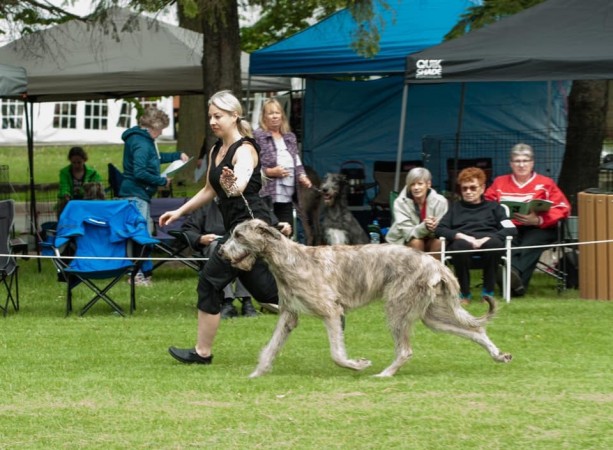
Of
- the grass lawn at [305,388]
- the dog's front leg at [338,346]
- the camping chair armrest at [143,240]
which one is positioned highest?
the camping chair armrest at [143,240]

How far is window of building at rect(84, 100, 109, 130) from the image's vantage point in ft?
143

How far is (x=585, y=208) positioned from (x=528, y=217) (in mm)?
576

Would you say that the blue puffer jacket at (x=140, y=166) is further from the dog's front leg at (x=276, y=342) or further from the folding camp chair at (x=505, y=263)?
the dog's front leg at (x=276, y=342)

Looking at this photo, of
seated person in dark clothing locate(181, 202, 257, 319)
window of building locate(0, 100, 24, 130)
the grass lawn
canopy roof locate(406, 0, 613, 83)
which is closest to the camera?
the grass lawn

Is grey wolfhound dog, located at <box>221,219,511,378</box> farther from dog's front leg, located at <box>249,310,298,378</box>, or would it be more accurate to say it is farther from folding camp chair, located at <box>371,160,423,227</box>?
folding camp chair, located at <box>371,160,423,227</box>

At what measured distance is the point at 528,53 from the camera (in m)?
12.0

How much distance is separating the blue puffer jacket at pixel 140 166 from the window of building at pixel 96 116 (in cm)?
2972

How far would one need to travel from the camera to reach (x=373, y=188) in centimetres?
1803

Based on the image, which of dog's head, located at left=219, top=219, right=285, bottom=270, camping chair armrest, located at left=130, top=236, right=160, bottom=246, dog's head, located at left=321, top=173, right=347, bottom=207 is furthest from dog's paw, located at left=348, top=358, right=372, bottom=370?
dog's head, located at left=321, top=173, right=347, bottom=207

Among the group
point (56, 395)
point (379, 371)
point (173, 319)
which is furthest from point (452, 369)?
point (173, 319)

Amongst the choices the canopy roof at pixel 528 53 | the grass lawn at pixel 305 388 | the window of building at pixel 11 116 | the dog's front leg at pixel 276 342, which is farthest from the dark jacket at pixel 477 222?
the window of building at pixel 11 116

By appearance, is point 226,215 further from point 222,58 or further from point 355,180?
point 355,180

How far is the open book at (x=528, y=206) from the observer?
12.3 metres

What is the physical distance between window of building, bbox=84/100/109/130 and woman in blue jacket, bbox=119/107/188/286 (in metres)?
29.7
